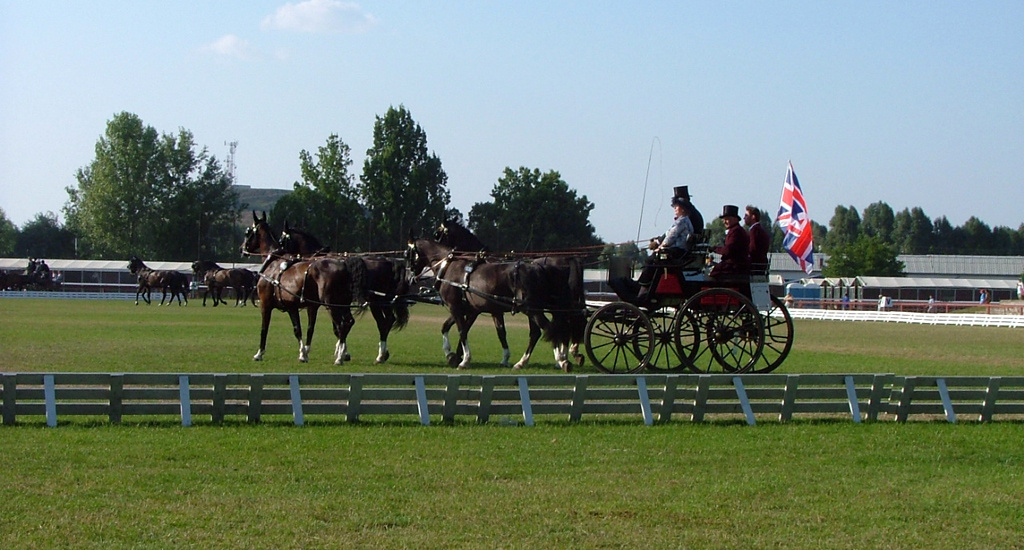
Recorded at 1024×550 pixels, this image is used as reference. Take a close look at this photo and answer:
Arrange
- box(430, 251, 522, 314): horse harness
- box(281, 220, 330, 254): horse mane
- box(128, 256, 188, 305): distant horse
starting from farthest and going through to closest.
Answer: box(128, 256, 188, 305): distant horse
box(281, 220, 330, 254): horse mane
box(430, 251, 522, 314): horse harness

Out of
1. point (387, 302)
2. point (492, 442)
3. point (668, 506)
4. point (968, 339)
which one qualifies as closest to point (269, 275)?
point (387, 302)

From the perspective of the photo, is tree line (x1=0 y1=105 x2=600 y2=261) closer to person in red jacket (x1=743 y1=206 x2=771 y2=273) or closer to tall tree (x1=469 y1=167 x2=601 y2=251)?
tall tree (x1=469 y1=167 x2=601 y2=251)

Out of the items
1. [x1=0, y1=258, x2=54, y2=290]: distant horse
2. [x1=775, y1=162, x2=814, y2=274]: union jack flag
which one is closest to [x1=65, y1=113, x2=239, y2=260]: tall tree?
[x1=0, y1=258, x2=54, y2=290]: distant horse

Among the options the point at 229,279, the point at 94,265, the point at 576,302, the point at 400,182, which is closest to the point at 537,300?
the point at 576,302

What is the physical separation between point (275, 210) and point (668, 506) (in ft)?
274

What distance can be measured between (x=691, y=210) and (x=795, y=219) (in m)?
25.1

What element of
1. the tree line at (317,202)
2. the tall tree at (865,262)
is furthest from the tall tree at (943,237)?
the tree line at (317,202)

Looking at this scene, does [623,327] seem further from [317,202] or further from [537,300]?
[317,202]

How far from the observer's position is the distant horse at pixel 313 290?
21.6m

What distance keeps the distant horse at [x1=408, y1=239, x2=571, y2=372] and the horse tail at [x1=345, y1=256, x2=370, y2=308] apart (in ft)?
3.96

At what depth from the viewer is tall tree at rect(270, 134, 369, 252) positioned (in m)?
86.5

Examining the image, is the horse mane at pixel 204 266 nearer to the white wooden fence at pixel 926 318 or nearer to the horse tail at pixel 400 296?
the white wooden fence at pixel 926 318

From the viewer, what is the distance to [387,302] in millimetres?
21797

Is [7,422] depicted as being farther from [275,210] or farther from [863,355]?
[275,210]
